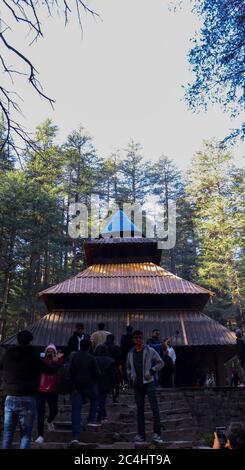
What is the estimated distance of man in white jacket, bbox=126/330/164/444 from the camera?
6.35 metres

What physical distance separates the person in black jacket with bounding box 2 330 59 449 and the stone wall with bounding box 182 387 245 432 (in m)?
7.50

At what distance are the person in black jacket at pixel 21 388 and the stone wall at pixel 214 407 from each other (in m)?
7.50

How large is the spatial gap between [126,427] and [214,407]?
458 cm

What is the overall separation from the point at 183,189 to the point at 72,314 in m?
26.7

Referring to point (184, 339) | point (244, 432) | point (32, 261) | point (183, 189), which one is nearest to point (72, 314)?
point (184, 339)

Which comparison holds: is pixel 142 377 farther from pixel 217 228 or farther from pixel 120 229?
pixel 217 228

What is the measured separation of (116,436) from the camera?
722cm

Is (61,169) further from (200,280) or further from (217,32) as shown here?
(217,32)

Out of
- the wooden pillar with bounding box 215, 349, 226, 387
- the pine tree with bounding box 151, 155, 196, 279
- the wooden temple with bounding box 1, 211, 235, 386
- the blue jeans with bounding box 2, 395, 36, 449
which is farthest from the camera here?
the pine tree with bounding box 151, 155, 196, 279

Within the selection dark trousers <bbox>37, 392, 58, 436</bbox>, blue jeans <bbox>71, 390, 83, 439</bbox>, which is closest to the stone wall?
dark trousers <bbox>37, 392, 58, 436</bbox>

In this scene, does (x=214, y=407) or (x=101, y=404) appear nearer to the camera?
(x=101, y=404)

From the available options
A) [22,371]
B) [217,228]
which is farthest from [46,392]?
[217,228]

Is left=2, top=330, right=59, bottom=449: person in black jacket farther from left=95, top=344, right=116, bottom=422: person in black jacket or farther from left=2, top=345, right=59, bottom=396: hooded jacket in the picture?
left=95, top=344, right=116, bottom=422: person in black jacket

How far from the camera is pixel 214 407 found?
37.9ft
